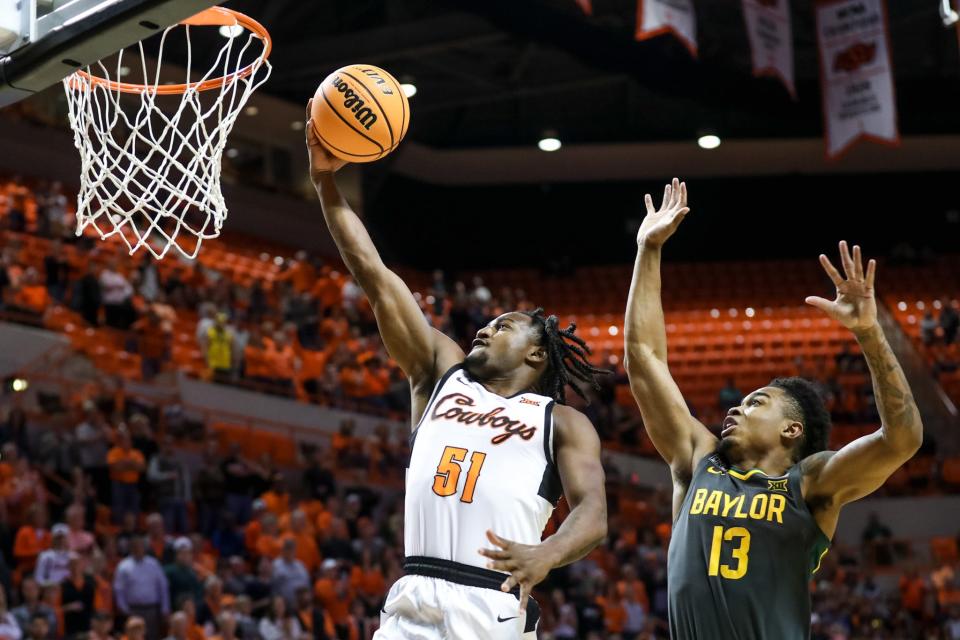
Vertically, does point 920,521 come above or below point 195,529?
below

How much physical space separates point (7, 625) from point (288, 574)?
2.77 m

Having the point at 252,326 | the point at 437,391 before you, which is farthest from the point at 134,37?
the point at 252,326

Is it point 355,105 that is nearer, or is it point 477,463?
point 477,463

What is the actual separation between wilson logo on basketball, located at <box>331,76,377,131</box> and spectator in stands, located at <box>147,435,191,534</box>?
7.90m

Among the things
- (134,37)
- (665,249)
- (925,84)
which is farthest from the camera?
(665,249)

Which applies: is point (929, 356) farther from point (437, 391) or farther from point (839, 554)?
point (437, 391)

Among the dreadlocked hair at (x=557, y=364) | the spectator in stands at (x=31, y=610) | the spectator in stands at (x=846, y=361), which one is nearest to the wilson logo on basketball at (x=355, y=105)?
the dreadlocked hair at (x=557, y=364)

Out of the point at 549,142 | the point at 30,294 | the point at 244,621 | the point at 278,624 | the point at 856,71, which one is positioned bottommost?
the point at 278,624

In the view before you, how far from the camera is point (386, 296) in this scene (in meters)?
4.80

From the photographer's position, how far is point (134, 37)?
172 inches

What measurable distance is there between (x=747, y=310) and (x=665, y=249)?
1932 mm

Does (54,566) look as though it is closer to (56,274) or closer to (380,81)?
(56,274)

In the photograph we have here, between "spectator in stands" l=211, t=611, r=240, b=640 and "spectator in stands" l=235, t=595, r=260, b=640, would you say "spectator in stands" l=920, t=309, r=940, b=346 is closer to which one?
"spectator in stands" l=235, t=595, r=260, b=640

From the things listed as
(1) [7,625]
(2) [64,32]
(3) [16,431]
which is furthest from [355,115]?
(3) [16,431]
